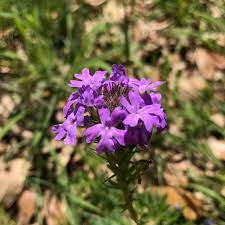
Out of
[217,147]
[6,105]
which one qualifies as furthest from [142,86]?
[6,105]

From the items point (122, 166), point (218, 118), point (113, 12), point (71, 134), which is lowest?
point (218, 118)

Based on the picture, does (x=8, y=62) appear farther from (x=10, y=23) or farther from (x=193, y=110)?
(x=193, y=110)

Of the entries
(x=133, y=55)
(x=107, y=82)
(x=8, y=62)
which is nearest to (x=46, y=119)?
(x=8, y=62)

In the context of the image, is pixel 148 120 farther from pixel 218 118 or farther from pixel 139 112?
pixel 218 118

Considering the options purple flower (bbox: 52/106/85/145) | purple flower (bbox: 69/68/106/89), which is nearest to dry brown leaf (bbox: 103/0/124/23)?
purple flower (bbox: 69/68/106/89)

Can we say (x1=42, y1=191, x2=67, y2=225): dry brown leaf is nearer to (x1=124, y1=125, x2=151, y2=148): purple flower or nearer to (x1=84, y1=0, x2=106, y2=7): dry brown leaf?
(x1=124, y1=125, x2=151, y2=148): purple flower

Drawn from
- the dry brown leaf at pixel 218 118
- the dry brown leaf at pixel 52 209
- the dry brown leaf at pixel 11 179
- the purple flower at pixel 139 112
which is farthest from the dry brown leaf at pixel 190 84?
the purple flower at pixel 139 112
